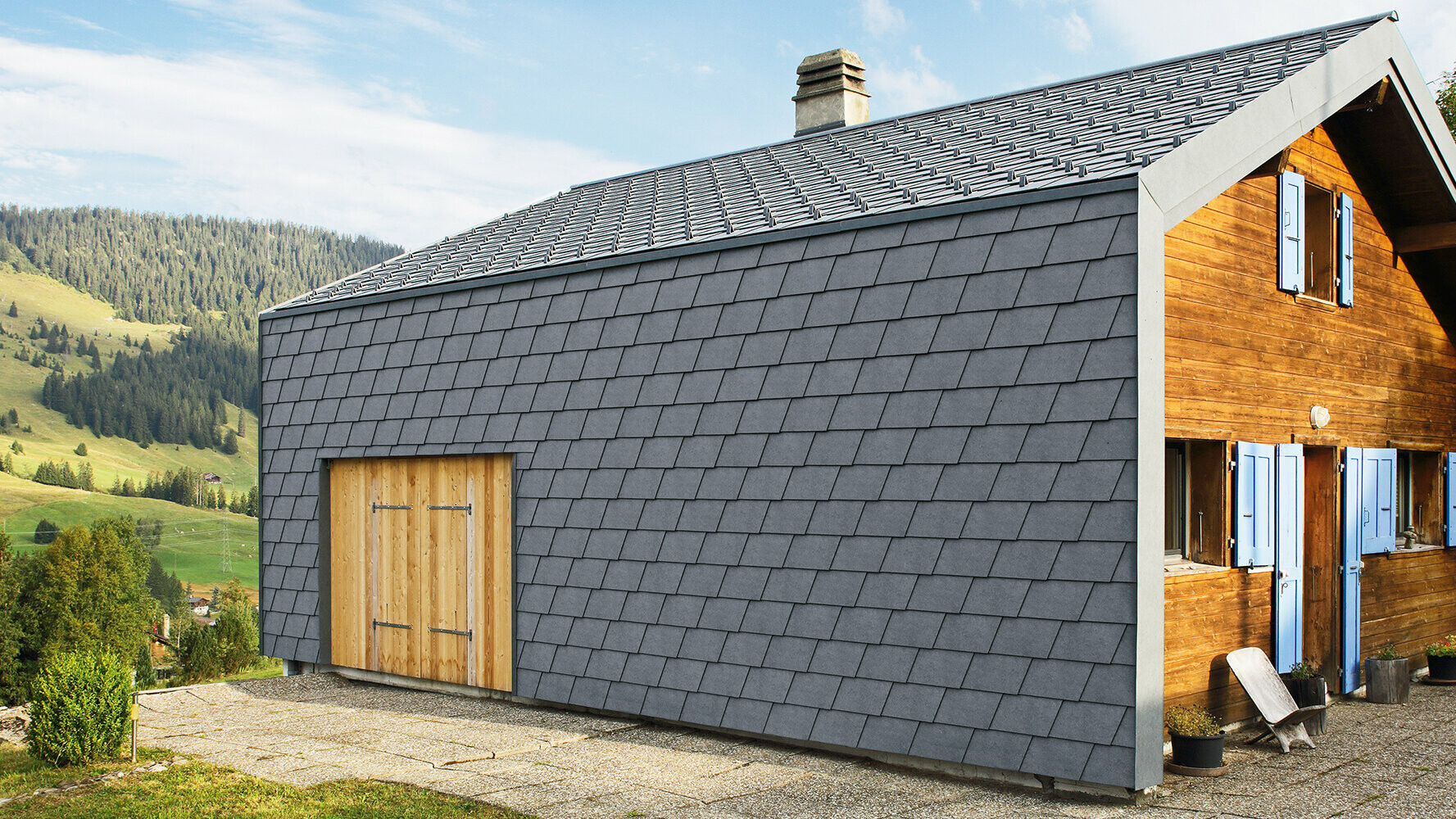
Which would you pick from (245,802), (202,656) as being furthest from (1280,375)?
(202,656)

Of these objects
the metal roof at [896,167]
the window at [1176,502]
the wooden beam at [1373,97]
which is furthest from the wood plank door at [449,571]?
the wooden beam at [1373,97]

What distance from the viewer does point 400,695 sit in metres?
8.85

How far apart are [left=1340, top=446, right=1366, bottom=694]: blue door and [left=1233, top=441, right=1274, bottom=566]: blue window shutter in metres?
1.24

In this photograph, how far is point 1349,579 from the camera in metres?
7.98

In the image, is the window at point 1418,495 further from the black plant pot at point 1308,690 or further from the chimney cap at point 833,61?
the chimney cap at point 833,61

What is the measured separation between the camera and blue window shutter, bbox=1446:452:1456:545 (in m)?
9.16

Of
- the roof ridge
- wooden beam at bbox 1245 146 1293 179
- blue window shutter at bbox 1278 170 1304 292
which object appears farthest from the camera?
the roof ridge

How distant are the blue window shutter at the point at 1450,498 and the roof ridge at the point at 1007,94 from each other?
3797 millimetres

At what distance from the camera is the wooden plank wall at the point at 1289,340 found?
649 cm

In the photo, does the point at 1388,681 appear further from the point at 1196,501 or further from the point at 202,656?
the point at 202,656

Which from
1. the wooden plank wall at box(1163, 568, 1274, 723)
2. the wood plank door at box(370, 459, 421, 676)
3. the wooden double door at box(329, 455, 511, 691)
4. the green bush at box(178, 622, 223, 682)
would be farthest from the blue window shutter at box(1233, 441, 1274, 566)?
the green bush at box(178, 622, 223, 682)

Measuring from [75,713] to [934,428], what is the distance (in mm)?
5170

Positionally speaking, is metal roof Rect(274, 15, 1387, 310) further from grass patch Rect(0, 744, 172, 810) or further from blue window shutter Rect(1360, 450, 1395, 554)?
grass patch Rect(0, 744, 172, 810)

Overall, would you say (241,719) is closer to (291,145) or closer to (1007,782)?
(1007,782)
